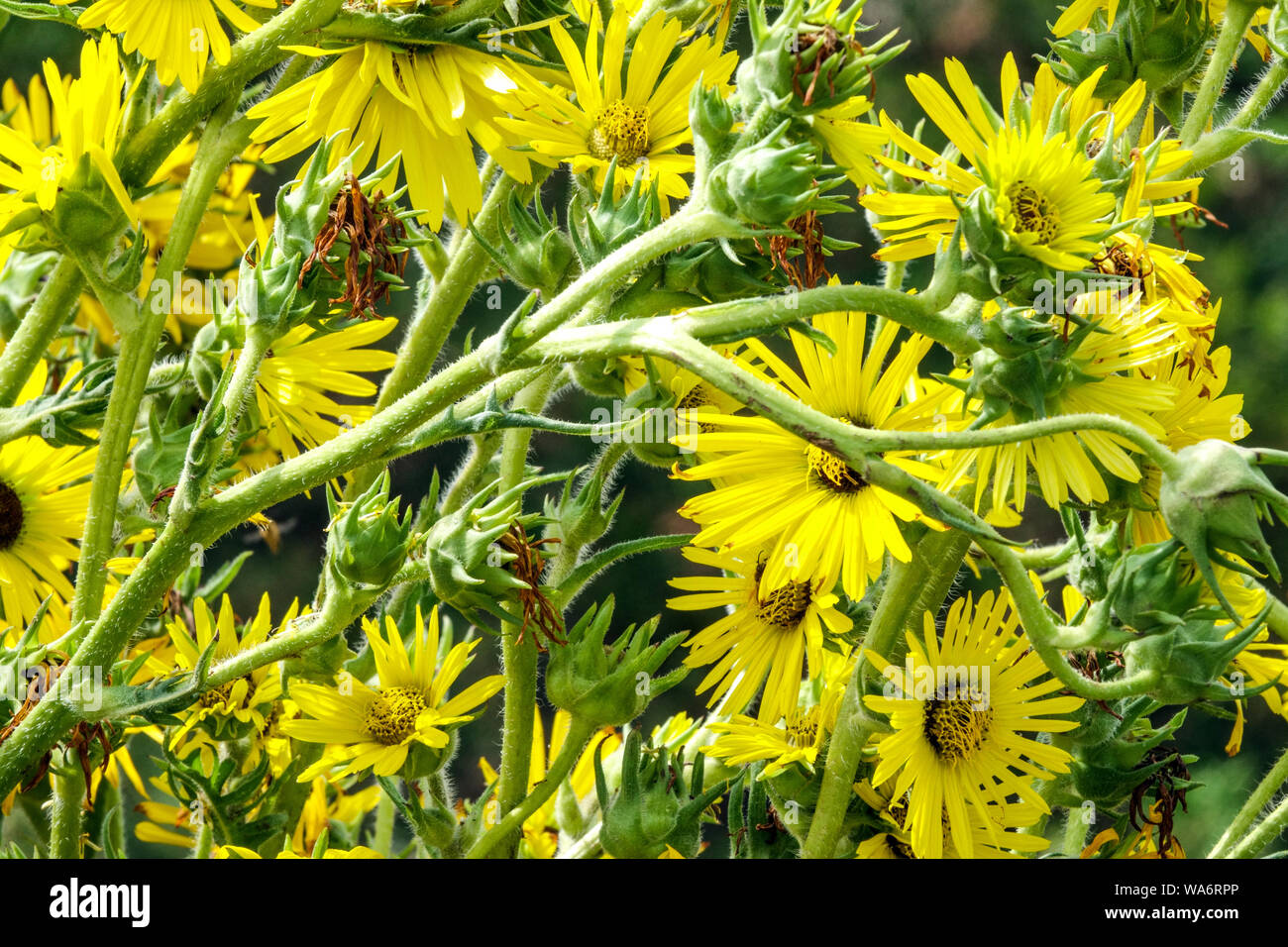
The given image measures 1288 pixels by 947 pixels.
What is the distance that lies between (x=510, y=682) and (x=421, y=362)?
0.58 ft

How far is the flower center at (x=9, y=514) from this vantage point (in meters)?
0.78

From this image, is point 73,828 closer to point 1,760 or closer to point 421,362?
point 1,760

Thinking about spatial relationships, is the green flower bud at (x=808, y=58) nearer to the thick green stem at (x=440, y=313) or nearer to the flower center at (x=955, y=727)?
the thick green stem at (x=440, y=313)

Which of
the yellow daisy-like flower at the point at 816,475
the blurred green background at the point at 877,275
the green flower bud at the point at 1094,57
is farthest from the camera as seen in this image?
the blurred green background at the point at 877,275

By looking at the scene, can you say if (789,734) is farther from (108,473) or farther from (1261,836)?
(108,473)

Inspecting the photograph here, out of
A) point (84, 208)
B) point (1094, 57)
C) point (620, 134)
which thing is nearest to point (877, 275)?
point (1094, 57)

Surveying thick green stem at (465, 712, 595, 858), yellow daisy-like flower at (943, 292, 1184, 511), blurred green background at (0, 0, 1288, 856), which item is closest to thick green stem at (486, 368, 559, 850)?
thick green stem at (465, 712, 595, 858)

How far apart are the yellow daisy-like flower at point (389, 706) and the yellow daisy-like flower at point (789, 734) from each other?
127 millimetres

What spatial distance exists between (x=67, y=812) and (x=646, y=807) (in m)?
0.30

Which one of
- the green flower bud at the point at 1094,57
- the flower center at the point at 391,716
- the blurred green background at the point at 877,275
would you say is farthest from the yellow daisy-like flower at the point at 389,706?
the blurred green background at the point at 877,275
